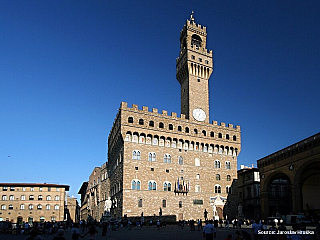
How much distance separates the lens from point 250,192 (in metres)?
57.1

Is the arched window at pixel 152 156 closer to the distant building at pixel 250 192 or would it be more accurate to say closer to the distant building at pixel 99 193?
the distant building at pixel 99 193

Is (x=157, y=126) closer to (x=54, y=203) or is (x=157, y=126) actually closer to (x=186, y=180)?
(x=186, y=180)

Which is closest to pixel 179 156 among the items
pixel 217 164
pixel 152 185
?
pixel 152 185

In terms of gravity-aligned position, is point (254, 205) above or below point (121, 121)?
below

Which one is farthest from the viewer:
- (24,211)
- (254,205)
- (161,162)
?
(24,211)

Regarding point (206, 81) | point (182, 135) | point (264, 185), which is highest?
Result: point (206, 81)

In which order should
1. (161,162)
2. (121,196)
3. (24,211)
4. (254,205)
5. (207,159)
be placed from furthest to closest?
(24,211) < (254,205) < (207,159) < (161,162) < (121,196)

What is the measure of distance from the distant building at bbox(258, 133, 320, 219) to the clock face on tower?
37.4 ft

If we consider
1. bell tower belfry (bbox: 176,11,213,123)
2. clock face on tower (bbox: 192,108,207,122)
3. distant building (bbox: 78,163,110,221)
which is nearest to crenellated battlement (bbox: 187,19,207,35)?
bell tower belfry (bbox: 176,11,213,123)

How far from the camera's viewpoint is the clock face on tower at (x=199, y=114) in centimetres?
5156

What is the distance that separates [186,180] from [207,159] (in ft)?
17.4

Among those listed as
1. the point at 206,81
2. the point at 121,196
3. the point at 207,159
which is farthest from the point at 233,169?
the point at 121,196

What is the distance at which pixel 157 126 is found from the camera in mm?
47531

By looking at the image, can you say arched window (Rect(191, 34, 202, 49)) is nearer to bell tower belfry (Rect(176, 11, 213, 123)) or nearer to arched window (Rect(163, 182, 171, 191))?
bell tower belfry (Rect(176, 11, 213, 123))
